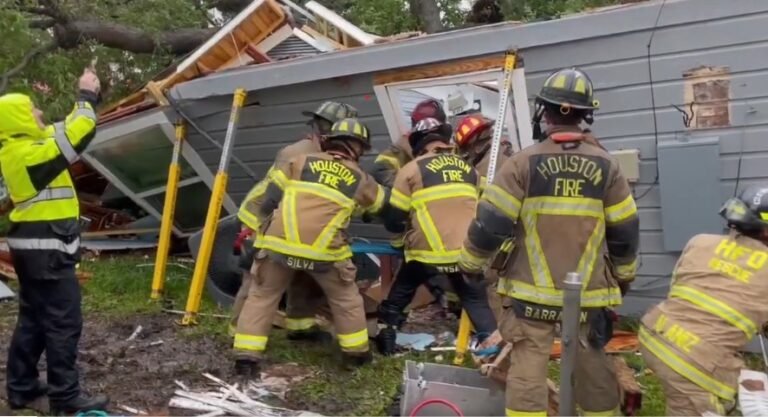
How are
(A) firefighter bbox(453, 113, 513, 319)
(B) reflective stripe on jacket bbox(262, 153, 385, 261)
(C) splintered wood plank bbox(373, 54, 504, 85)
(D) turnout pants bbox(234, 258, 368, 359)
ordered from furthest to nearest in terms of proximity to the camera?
1. (A) firefighter bbox(453, 113, 513, 319)
2. (C) splintered wood plank bbox(373, 54, 504, 85)
3. (D) turnout pants bbox(234, 258, 368, 359)
4. (B) reflective stripe on jacket bbox(262, 153, 385, 261)

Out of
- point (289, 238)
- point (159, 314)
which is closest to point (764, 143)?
point (289, 238)

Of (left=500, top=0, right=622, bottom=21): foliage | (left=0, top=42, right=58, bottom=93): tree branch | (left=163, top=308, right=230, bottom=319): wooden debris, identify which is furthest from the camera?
(left=500, top=0, right=622, bottom=21): foliage

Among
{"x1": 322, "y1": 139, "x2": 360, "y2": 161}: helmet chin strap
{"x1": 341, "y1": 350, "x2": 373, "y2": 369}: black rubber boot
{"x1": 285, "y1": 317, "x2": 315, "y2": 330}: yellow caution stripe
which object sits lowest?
{"x1": 341, "y1": 350, "x2": 373, "y2": 369}: black rubber boot

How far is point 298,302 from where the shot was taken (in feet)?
20.7

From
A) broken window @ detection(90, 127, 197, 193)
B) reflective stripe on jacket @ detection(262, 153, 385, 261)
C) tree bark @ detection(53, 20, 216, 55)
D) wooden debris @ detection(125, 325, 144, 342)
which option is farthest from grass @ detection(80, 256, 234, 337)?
tree bark @ detection(53, 20, 216, 55)

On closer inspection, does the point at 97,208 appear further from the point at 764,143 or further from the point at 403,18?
the point at 764,143

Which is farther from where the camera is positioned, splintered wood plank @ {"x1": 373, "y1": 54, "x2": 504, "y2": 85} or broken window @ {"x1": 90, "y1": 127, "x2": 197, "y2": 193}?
broken window @ {"x1": 90, "y1": 127, "x2": 197, "y2": 193}

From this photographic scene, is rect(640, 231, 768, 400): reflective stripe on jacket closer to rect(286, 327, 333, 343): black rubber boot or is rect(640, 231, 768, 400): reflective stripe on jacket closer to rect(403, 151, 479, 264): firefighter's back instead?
rect(403, 151, 479, 264): firefighter's back

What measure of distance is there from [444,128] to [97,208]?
5.88 m

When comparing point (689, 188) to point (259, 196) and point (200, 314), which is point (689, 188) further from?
point (200, 314)

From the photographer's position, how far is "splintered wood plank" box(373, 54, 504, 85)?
239 inches

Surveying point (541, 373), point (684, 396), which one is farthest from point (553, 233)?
point (684, 396)

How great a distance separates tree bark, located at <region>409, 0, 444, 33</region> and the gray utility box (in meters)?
7.60

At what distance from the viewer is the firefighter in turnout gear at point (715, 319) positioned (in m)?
3.90
